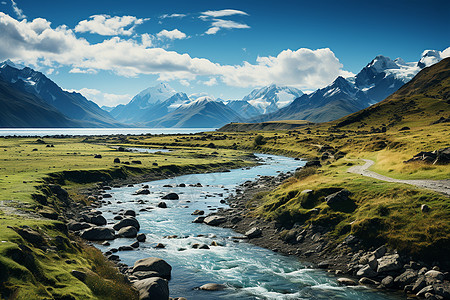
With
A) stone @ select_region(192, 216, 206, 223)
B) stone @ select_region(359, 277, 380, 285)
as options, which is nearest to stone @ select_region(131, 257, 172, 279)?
stone @ select_region(359, 277, 380, 285)

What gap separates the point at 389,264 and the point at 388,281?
1771 mm

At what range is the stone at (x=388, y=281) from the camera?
25656mm

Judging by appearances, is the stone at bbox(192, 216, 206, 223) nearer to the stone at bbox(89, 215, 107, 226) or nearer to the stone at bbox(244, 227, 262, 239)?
the stone at bbox(244, 227, 262, 239)

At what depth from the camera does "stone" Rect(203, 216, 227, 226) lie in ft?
147

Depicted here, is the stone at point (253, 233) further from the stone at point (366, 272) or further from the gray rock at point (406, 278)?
the gray rock at point (406, 278)

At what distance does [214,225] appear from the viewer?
44.7 metres

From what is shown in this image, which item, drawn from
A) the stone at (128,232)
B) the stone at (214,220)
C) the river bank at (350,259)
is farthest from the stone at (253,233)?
the stone at (128,232)

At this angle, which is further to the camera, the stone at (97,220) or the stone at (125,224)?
the stone at (97,220)

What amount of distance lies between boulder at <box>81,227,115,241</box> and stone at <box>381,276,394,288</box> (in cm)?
3046

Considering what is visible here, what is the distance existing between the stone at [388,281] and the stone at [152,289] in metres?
18.5

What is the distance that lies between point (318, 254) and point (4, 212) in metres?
33.0

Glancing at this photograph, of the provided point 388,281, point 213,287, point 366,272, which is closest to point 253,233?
point 213,287

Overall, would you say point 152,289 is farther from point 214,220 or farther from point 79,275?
point 214,220

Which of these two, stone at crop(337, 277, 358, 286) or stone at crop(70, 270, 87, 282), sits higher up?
stone at crop(70, 270, 87, 282)
